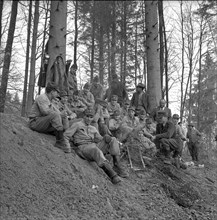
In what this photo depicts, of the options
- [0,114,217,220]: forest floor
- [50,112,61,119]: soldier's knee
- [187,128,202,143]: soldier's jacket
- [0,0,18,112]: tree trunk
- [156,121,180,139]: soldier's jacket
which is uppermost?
[0,0,18,112]: tree trunk

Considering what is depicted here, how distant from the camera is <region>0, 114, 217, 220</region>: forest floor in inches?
198

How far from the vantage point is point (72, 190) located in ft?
18.6

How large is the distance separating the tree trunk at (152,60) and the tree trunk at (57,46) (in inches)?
136

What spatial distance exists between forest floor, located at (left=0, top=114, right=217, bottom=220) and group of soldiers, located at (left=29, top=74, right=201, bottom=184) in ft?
0.95

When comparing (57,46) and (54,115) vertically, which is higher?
(57,46)

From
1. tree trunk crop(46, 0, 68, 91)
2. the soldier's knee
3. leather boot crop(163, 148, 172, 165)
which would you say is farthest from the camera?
tree trunk crop(46, 0, 68, 91)

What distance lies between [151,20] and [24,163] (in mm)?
8448

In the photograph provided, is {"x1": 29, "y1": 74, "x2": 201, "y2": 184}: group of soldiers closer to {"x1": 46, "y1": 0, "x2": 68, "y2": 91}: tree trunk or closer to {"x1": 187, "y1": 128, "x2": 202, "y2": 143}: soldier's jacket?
{"x1": 187, "y1": 128, "x2": 202, "y2": 143}: soldier's jacket

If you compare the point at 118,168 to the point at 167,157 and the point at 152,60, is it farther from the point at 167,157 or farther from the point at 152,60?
the point at 152,60

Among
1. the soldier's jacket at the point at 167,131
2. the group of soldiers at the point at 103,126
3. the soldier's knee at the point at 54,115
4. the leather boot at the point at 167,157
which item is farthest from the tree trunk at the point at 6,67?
the leather boot at the point at 167,157

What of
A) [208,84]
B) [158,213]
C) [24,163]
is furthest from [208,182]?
[208,84]

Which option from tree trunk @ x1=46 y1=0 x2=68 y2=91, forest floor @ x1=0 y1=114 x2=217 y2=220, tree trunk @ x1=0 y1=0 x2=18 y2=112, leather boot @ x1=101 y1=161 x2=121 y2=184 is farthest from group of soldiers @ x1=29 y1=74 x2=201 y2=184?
tree trunk @ x1=0 y1=0 x2=18 y2=112

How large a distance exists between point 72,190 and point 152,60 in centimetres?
749

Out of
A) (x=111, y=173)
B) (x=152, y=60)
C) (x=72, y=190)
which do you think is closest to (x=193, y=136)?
(x=152, y=60)
